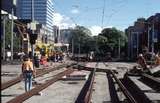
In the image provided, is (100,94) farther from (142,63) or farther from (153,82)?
(142,63)

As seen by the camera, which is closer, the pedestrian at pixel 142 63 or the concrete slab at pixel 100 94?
the concrete slab at pixel 100 94

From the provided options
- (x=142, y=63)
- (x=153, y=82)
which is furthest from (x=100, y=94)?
(x=142, y=63)

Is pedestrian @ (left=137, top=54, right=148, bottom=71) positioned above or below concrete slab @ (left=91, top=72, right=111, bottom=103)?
above

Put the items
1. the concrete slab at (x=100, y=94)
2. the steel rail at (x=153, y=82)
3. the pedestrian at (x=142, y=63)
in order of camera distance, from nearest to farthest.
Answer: the concrete slab at (x=100, y=94)
the steel rail at (x=153, y=82)
the pedestrian at (x=142, y=63)

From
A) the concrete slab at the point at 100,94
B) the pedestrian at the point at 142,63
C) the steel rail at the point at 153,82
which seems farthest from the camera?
the pedestrian at the point at 142,63

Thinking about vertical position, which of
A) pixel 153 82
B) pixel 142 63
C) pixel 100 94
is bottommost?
pixel 100 94

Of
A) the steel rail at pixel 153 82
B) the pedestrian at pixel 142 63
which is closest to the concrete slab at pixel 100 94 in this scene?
the steel rail at pixel 153 82

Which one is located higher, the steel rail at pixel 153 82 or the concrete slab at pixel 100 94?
the steel rail at pixel 153 82

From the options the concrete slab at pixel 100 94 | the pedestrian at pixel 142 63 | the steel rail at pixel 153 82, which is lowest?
the concrete slab at pixel 100 94

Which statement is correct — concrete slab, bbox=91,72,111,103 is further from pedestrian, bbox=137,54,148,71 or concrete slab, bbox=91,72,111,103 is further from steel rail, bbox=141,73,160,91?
pedestrian, bbox=137,54,148,71

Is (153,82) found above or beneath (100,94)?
above

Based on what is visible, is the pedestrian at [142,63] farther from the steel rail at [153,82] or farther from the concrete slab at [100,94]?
the concrete slab at [100,94]

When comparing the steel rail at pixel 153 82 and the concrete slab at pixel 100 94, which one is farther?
the steel rail at pixel 153 82

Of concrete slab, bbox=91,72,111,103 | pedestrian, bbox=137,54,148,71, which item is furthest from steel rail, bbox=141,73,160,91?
pedestrian, bbox=137,54,148,71
